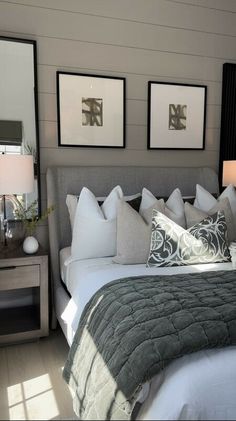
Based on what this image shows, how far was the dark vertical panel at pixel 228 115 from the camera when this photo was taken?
10.4 feet

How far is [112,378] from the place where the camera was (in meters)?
1.26

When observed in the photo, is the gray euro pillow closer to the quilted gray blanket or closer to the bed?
the bed

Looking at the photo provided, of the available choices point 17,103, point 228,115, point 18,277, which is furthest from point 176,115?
point 18,277

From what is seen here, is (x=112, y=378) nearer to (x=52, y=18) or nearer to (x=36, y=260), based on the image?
(x=36, y=260)

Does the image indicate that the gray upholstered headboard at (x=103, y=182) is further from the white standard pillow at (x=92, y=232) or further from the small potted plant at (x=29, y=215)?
the white standard pillow at (x=92, y=232)

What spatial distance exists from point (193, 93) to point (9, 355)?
8.25ft

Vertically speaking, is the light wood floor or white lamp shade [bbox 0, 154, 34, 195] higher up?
white lamp shade [bbox 0, 154, 34, 195]

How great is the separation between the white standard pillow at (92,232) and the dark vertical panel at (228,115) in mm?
1440

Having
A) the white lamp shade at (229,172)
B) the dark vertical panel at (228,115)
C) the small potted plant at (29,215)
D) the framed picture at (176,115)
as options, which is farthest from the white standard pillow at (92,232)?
the dark vertical panel at (228,115)

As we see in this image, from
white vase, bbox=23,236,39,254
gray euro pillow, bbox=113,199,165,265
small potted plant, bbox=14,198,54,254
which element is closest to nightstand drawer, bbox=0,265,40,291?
white vase, bbox=23,236,39,254

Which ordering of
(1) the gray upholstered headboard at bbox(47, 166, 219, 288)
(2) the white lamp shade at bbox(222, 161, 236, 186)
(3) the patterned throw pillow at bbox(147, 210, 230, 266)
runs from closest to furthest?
1. (3) the patterned throw pillow at bbox(147, 210, 230, 266)
2. (1) the gray upholstered headboard at bbox(47, 166, 219, 288)
3. (2) the white lamp shade at bbox(222, 161, 236, 186)

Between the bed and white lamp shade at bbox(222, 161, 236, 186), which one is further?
white lamp shade at bbox(222, 161, 236, 186)

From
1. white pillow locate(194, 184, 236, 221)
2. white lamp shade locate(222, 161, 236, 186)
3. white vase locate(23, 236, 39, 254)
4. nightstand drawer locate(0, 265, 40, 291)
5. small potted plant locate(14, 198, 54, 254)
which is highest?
white lamp shade locate(222, 161, 236, 186)

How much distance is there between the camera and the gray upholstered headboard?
→ 8.69 feet
